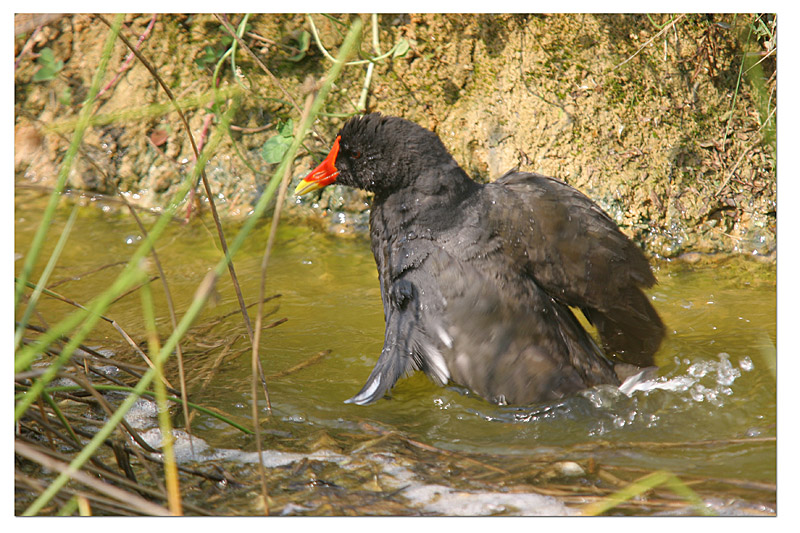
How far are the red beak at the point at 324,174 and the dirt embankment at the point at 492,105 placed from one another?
90cm

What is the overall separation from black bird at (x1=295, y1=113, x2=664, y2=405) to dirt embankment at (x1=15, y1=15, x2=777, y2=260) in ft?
4.35

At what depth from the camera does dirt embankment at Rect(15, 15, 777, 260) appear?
394 cm

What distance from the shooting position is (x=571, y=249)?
284 centimetres

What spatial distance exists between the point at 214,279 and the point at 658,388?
82.0 inches

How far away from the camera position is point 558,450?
253 cm

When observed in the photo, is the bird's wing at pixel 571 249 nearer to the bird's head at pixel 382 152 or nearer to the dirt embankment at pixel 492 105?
the bird's head at pixel 382 152

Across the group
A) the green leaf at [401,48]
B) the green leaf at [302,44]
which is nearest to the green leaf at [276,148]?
the green leaf at [302,44]

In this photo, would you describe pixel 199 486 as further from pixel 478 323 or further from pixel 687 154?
pixel 687 154

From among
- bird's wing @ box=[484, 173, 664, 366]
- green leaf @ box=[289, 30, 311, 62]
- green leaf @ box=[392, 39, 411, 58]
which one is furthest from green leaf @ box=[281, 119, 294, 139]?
bird's wing @ box=[484, 173, 664, 366]

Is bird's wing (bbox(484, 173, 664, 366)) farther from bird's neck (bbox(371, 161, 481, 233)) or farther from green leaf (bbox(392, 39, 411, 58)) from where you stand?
green leaf (bbox(392, 39, 411, 58))

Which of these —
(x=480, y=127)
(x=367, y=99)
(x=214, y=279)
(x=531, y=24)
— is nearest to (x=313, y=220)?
(x=367, y=99)

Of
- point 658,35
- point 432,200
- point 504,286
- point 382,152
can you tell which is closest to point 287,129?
point 382,152

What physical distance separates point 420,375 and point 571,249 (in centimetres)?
81

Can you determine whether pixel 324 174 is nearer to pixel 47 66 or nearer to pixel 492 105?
pixel 492 105
